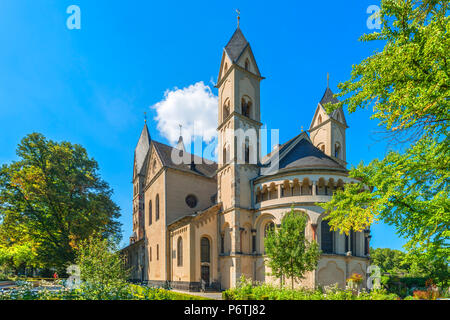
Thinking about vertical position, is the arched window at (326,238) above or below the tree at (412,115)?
below

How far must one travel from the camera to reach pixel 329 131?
37.0 metres

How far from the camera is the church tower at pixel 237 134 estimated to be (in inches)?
1120

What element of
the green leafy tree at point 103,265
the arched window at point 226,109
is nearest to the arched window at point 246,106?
the arched window at point 226,109

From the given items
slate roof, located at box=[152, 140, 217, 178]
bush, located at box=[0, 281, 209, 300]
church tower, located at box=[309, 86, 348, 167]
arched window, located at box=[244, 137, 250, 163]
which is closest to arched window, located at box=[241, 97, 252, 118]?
arched window, located at box=[244, 137, 250, 163]

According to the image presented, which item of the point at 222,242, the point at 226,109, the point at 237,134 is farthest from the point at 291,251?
the point at 226,109

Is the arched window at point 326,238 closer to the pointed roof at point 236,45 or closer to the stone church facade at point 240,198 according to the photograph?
the stone church facade at point 240,198

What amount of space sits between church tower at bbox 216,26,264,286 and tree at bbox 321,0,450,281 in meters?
17.1

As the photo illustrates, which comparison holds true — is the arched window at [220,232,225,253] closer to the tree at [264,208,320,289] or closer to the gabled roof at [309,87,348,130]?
the tree at [264,208,320,289]

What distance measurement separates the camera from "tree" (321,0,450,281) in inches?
365

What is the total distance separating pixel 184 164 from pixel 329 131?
18.5m

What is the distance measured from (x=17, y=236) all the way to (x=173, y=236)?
737 inches

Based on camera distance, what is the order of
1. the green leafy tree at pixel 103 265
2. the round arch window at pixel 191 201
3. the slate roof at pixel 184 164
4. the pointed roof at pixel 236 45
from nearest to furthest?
the green leafy tree at pixel 103 265 → the pointed roof at pixel 236 45 → the round arch window at pixel 191 201 → the slate roof at pixel 184 164

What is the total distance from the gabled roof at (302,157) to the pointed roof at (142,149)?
112ft
